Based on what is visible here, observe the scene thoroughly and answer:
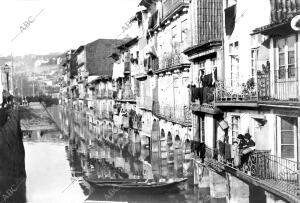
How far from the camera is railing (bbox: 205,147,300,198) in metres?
15.5

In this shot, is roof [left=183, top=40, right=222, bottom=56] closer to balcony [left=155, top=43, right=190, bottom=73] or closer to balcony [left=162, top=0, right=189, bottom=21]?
balcony [left=155, top=43, right=190, bottom=73]

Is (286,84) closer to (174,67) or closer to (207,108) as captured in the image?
(207,108)

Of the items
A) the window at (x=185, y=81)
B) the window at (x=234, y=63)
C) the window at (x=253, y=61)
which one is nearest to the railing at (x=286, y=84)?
the window at (x=253, y=61)

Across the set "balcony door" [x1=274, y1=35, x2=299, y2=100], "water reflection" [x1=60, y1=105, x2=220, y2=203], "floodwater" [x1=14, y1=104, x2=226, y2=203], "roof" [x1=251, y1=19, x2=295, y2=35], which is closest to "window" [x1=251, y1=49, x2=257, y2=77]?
"roof" [x1=251, y1=19, x2=295, y2=35]

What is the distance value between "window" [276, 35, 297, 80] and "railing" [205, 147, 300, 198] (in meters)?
3.36

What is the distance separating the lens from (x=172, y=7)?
35.7 meters

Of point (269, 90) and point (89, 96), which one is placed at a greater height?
point (269, 90)

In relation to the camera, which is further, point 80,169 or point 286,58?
point 80,169

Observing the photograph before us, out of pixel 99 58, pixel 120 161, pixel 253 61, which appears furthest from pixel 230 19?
pixel 99 58

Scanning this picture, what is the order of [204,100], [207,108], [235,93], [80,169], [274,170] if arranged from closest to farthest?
[274,170] < [235,93] < [207,108] < [204,100] < [80,169]

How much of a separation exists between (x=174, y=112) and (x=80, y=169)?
45.5ft

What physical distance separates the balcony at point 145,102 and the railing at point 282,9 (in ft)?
90.2

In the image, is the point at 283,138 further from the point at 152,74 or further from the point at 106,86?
the point at 106,86

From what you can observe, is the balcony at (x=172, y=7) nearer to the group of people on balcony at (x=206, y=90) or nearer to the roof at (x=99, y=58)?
the group of people on balcony at (x=206, y=90)
